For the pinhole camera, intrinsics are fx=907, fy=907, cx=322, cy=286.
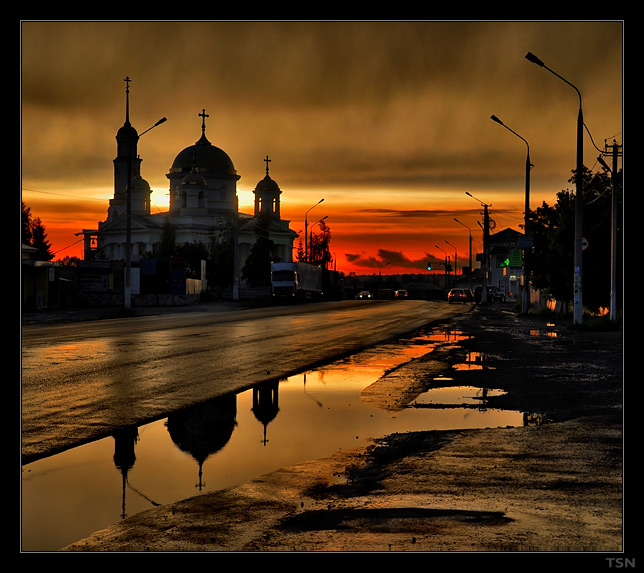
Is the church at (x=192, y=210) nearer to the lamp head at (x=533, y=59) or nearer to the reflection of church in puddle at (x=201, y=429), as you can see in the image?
the lamp head at (x=533, y=59)

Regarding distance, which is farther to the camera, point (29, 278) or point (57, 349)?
point (29, 278)

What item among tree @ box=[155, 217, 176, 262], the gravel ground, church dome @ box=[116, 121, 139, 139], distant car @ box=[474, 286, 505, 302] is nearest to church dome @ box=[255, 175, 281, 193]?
church dome @ box=[116, 121, 139, 139]

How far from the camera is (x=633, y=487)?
4.94m

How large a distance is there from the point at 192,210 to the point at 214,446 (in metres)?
116

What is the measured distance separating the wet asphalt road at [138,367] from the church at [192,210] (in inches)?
3378

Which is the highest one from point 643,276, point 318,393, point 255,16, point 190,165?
point 190,165

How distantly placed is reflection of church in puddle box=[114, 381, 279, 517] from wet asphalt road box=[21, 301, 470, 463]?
28 centimetres

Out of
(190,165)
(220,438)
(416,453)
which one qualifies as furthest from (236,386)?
(190,165)

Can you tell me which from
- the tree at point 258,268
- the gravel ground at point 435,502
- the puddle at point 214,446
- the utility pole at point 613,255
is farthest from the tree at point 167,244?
the gravel ground at point 435,502

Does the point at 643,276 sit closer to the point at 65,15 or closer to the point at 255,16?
the point at 255,16

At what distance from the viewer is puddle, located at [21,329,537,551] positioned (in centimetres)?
648

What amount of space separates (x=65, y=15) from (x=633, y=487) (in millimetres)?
4138

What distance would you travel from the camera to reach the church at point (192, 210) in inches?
4779

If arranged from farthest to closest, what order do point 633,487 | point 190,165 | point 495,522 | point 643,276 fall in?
point 190,165 → point 495,522 → point 643,276 → point 633,487
